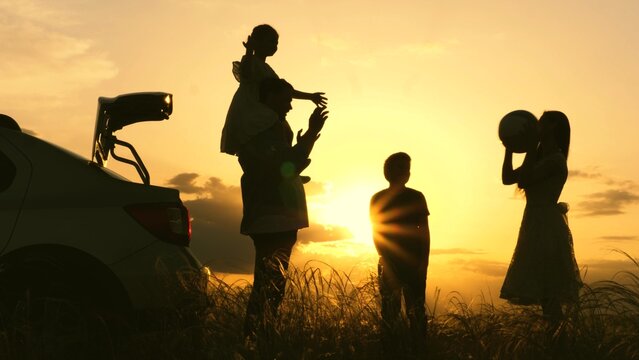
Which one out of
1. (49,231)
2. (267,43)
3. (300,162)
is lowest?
(49,231)

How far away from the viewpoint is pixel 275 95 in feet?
18.4

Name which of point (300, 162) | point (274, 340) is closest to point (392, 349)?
point (274, 340)

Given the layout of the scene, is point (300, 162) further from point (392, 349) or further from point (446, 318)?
point (446, 318)

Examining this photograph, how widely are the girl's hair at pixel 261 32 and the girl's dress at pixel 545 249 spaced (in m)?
2.24

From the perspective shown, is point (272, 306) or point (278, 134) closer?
point (272, 306)

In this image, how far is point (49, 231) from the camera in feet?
14.4

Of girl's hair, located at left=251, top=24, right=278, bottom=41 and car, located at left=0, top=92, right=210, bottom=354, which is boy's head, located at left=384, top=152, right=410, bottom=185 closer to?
girl's hair, located at left=251, top=24, right=278, bottom=41

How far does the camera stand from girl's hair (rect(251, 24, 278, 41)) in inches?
237

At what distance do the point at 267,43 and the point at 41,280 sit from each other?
255cm

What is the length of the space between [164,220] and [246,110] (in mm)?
1234

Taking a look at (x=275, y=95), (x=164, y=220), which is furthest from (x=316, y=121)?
(x=164, y=220)

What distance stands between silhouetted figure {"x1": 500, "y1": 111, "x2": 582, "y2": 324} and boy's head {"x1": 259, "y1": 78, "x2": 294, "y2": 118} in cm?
164

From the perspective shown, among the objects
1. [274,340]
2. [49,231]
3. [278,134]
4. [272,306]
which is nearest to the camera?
[49,231]

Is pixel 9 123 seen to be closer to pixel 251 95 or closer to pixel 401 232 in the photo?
pixel 251 95
